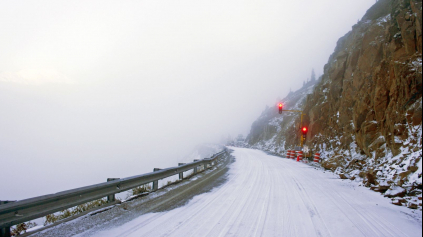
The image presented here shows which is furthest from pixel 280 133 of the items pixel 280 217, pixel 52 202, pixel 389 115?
pixel 52 202

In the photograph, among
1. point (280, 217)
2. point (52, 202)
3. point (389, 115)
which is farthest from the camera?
point (389, 115)

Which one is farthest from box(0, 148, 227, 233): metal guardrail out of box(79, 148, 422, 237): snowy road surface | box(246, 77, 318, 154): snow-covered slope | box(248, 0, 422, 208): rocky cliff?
box(246, 77, 318, 154): snow-covered slope

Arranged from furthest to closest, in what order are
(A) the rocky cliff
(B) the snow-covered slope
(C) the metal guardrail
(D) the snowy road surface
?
(B) the snow-covered slope < (A) the rocky cliff < (D) the snowy road surface < (C) the metal guardrail

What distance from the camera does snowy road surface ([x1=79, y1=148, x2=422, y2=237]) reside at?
4172 mm

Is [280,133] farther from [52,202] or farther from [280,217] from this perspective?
[52,202]

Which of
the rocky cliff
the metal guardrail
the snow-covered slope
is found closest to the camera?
the metal guardrail

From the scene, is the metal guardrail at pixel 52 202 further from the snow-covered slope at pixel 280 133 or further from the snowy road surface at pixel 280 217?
the snow-covered slope at pixel 280 133

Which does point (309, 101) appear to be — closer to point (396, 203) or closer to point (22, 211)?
point (396, 203)

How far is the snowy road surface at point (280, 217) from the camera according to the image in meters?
4.17

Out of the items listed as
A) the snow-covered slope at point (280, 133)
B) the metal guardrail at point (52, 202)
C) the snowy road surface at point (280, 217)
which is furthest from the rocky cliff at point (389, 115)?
the snow-covered slope at point (280, 133)

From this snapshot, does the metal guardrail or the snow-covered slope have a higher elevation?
the snow-covered slope

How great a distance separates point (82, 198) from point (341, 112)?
1960cm

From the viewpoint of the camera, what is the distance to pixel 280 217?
16.2ft

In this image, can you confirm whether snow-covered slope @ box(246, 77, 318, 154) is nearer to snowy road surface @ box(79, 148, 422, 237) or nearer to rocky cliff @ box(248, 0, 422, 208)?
rocky cliff @ box(248, 0, 422, 208)
